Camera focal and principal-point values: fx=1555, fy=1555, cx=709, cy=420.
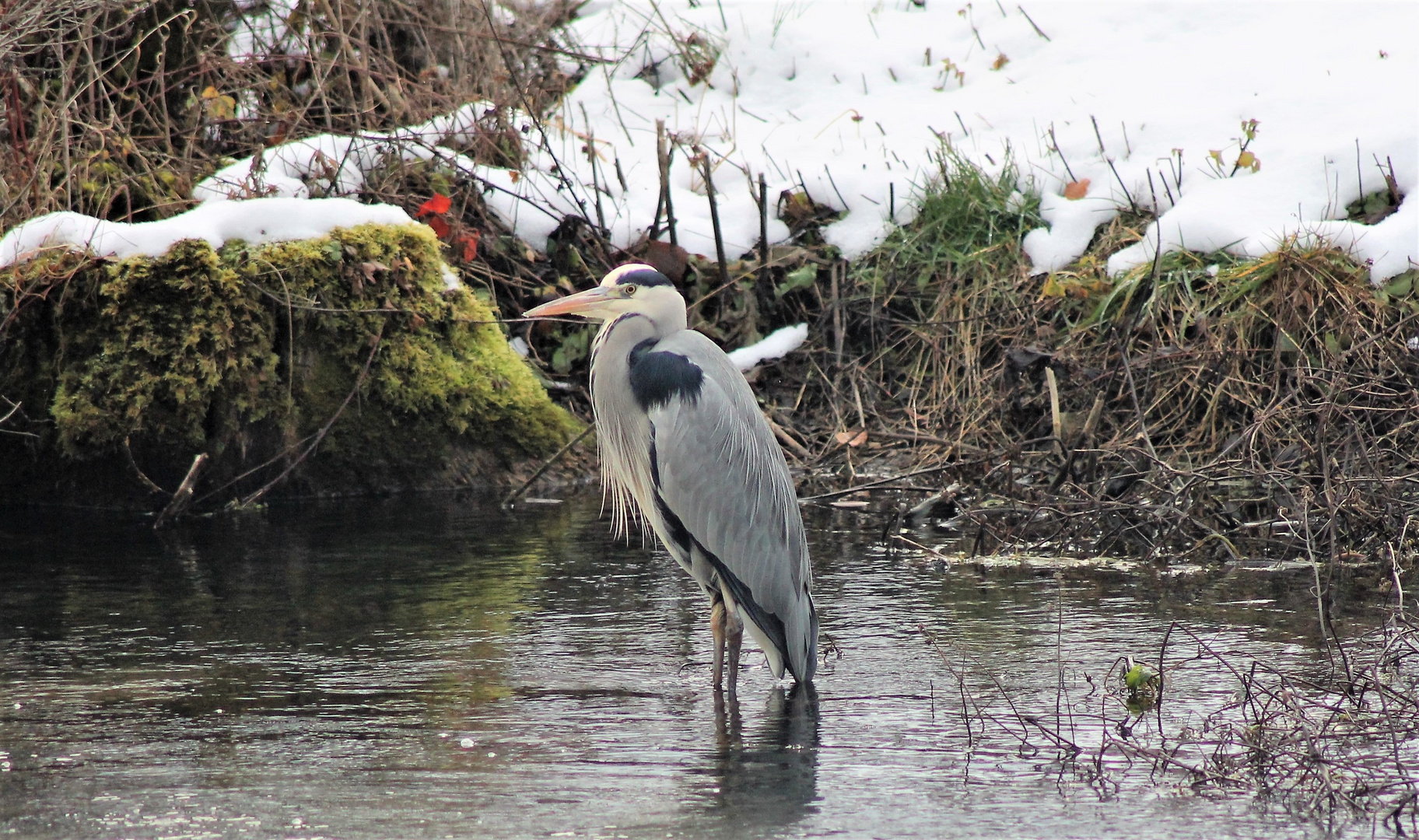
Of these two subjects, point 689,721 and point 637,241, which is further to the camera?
point 637,241

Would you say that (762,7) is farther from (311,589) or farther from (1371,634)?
(1371,634)

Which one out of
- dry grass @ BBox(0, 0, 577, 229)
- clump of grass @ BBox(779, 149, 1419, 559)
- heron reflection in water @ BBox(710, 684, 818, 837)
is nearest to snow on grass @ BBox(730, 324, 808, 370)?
clump of grass @ BBox(779, 149, 1419, 559)

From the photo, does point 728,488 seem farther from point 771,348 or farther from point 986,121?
Result: point 986,121

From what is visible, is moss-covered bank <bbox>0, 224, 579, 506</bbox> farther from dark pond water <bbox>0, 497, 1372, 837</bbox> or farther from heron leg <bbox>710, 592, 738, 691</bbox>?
heron leg <bbox>710, 592, 738, 691</bbox>

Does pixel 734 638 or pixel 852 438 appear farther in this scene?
pixel 852 438

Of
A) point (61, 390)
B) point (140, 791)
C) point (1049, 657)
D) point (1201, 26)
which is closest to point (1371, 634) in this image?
point (1049, 657)

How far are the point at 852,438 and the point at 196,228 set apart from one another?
3.69m

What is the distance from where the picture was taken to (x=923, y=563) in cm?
679

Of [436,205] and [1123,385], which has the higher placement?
[436,205]

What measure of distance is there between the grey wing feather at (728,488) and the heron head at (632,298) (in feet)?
0.43

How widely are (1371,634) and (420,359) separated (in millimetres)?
5363

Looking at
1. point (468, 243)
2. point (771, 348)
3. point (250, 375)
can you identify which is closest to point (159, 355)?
point (250, 375)

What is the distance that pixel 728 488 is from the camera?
17.3 feet

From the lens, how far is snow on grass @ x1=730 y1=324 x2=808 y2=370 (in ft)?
32.0
